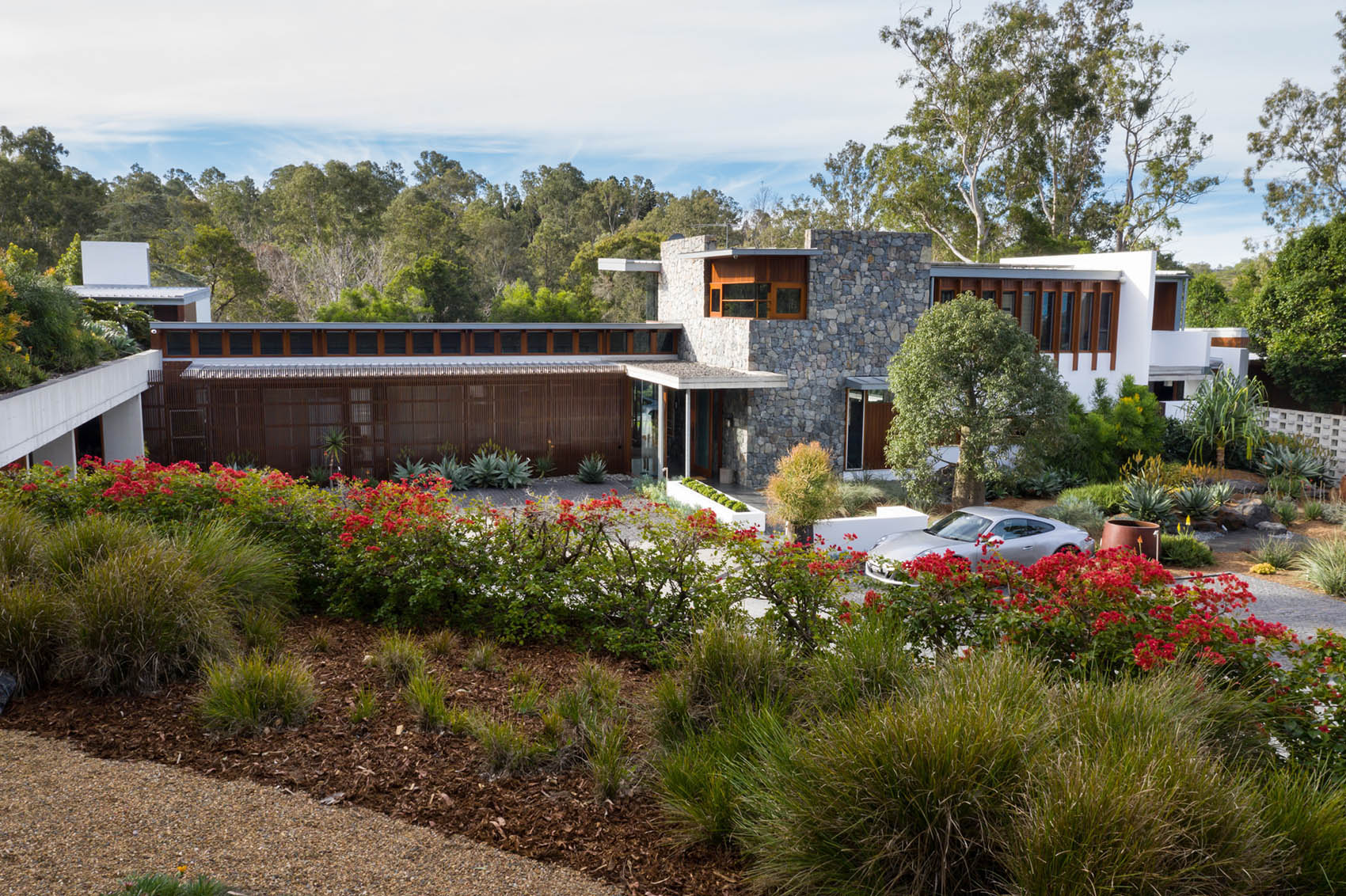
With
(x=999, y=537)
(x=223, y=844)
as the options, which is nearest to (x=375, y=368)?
(x=999, y=537)

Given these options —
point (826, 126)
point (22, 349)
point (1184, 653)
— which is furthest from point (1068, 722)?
point (826, 126)

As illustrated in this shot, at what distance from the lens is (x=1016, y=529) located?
1451 cm

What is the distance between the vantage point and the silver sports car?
554 inches

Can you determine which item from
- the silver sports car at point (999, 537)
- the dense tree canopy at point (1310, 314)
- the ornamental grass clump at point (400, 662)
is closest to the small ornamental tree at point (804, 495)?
the silver sports car at point (999, 537)

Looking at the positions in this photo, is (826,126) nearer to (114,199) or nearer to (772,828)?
(114,199)

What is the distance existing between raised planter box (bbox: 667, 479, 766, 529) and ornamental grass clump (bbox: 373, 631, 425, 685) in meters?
8.22

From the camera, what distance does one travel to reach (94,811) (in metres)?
4.49

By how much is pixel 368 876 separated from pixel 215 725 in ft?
6.44

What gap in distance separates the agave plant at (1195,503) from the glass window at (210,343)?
66.2 ft

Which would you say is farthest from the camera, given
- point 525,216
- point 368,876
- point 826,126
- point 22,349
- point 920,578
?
point 525,216

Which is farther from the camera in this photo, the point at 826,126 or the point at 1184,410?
the point at 826,126

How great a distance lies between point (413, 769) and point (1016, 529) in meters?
11.4

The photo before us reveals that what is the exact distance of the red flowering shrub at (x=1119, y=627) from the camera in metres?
5.16

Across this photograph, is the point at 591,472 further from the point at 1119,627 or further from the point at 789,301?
the point at 1119,627
